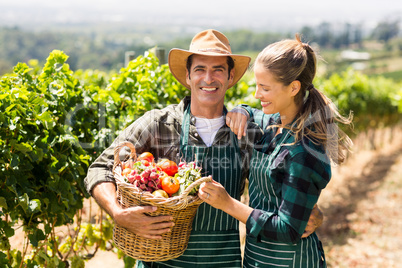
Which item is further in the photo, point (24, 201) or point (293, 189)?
point (24, 201)

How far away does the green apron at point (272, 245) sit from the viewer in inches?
82.7

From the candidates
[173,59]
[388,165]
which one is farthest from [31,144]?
[388,165]

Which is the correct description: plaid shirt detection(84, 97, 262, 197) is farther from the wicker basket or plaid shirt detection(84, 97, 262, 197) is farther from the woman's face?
the woman's face

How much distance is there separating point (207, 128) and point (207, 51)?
0.48 metres

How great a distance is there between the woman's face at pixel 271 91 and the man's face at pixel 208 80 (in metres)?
0.38

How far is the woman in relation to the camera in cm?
195

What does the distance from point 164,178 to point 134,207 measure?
21cm

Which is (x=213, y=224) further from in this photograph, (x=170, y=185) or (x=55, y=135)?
(x=55, y=135)

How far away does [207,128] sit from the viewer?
2504 mm

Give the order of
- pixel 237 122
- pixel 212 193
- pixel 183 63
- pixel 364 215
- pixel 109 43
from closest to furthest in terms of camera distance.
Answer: pixel 212 193 < pixel 237 122 < pixel 183 63 < pixel 364 215 < pixel 109 43

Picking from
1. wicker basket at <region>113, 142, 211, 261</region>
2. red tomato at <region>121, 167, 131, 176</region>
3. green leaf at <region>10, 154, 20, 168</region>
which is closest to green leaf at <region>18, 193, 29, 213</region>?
green leaf at <region>10, 154, 20, 168</region>

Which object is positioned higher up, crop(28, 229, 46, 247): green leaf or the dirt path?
crop(28, 229, 46, 247): green leaf

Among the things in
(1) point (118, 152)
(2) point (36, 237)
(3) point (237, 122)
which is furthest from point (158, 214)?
(2) point (36, 237)

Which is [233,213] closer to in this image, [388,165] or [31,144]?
[31,144]
